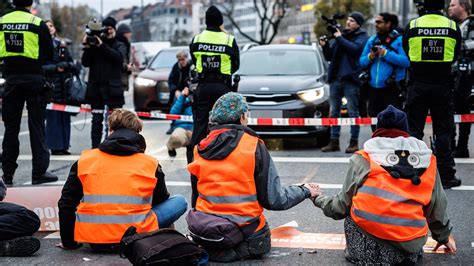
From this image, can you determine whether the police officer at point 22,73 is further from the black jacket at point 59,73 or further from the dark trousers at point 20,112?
the black jacket at point 59,73

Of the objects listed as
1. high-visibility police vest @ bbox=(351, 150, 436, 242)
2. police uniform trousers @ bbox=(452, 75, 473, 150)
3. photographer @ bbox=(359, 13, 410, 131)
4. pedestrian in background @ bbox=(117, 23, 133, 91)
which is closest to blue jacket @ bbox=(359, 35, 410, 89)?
photographer @ bbox=(359, 13, 410, 131)

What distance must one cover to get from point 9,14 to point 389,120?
514cm

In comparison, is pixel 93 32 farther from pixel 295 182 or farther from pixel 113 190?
pixel 113 190

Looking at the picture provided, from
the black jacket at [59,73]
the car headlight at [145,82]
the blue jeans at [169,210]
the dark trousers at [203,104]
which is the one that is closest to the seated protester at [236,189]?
the blue jeans at [169,210]

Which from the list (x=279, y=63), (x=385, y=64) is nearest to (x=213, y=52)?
(x=385, y=64)

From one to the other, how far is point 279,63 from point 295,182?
14.1 ft

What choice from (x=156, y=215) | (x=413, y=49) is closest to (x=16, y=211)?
(x=156, y=215)

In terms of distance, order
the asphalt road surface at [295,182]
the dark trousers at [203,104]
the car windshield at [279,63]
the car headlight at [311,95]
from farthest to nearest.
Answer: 1. the car windshield at [279,63]
2. the car headlight at [311,95]
3. the dark trousers at [203,104]
4. the asphalt road surface at [295,182]

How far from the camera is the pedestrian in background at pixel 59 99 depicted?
453 inches

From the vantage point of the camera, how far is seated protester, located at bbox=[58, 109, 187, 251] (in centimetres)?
572

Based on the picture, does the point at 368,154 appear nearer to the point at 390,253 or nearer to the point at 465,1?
the point at 390,253

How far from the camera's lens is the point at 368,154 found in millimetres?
5301

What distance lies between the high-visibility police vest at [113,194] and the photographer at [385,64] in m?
5.14

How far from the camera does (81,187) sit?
5875 mm
